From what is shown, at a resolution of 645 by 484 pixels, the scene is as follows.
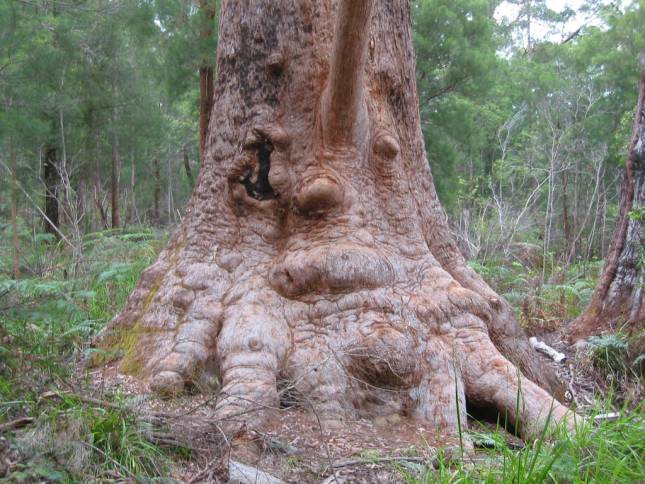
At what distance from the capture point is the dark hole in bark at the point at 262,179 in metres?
4.20

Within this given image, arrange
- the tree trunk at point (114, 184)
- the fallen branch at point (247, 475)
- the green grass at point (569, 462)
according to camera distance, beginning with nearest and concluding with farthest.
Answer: the green grass at point (569, 462), the fallen branch at point (247, 475), the tree trunk at point (114, 184)

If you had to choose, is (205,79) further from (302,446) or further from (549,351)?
(302,446)

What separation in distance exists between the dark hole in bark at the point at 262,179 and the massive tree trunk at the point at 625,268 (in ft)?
11.9

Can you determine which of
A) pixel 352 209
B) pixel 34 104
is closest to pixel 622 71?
pixel 34 104

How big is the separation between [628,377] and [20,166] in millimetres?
14449

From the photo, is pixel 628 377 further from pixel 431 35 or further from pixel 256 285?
pixel 431 35

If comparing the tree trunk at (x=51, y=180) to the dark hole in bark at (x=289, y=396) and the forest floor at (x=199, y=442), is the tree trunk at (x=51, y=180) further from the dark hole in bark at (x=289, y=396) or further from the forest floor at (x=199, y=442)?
the dark hole in bark at (x=289, y=396)

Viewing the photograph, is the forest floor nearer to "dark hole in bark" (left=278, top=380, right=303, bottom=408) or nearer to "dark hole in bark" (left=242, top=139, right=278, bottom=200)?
"dark hole in bark" (left=278, top=380, right=303, bottom=408)

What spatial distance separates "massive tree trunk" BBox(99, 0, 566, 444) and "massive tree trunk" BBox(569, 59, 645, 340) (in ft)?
5.91

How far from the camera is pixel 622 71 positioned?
62.2ft

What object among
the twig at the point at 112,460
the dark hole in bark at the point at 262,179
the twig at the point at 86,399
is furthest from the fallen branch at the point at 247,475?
the dark hole in bark at the point at 262,179

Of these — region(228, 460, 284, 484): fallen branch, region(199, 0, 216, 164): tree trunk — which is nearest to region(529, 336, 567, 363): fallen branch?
region(228, 460, 284, 484): fallen branch

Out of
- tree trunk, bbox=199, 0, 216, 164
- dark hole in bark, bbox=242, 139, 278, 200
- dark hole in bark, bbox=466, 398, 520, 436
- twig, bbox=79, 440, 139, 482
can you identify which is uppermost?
tree trunk, bbox=199, 0, 216, 164

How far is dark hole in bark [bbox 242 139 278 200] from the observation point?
4203 mm
